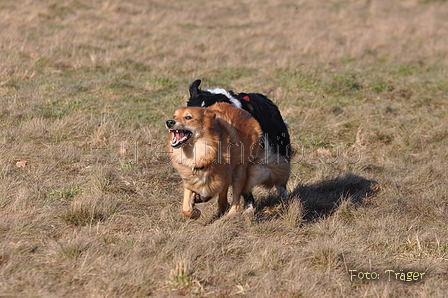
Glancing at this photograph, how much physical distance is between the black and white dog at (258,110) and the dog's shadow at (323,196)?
0.24 meters

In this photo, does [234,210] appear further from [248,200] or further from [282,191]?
[282,191]

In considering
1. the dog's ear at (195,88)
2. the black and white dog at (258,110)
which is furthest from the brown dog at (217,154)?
the dog's ear at (195,88)

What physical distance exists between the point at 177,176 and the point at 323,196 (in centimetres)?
194

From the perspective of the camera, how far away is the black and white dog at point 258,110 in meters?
6.25

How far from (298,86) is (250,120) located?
555 cm

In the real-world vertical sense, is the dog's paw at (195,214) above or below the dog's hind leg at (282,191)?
above

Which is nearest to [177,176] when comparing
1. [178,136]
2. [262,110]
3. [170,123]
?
[262,110]

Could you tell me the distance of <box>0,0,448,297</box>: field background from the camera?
4.67 metres

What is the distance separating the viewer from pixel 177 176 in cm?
725

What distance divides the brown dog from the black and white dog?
0.28m

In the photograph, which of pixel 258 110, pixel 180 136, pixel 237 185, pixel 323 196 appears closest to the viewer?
pixel 180 136

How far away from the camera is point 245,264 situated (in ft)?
15.9

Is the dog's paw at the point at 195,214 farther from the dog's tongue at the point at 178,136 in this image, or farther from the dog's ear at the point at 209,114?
the dog's ear at the point at 209,114

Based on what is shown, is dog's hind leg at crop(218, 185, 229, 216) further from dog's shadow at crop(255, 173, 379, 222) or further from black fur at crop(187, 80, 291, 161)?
black fur at crop(187, 80, 291, 161)
